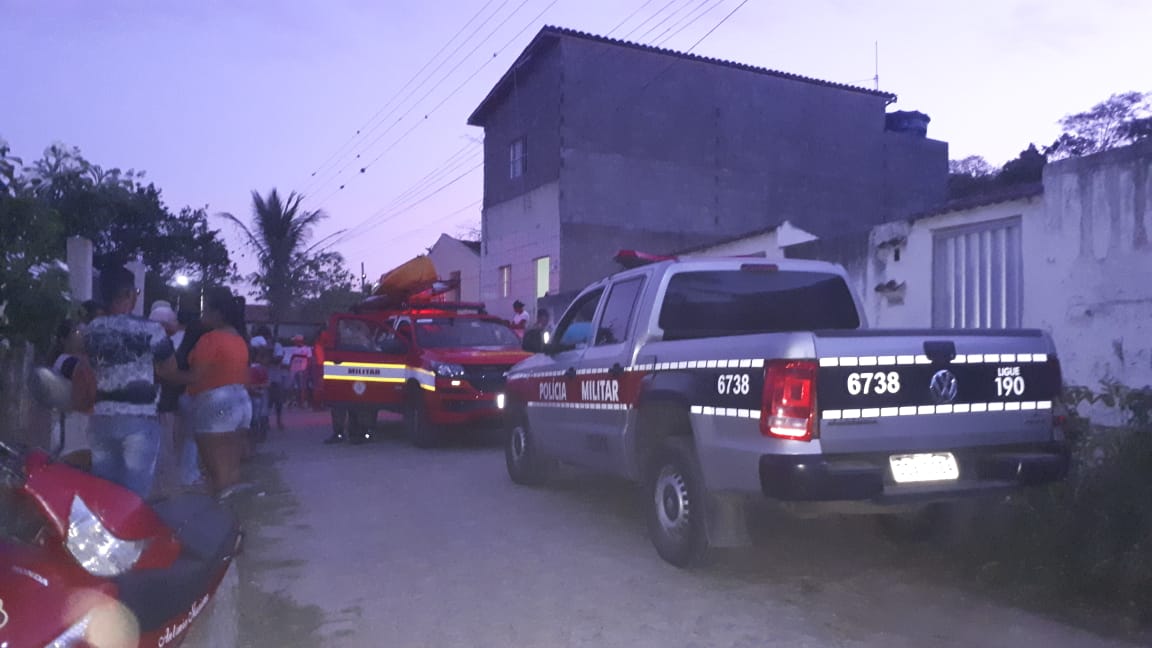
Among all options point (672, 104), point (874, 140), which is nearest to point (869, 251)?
point (672, 104)

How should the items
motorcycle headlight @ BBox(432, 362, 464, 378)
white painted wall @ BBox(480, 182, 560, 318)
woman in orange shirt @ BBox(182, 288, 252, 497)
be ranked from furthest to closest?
white painted wall @ BBox(480, 182, 560, 318)
motorcycle headlight @ BBox(432, 362, 464, 378)
woman in orange shirt @ BBox(182, 288, 252, 497)

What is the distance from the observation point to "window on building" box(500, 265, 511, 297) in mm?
27641

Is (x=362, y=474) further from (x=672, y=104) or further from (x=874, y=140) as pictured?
(x=874, y=140)

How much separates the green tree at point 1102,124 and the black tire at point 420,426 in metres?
26.1

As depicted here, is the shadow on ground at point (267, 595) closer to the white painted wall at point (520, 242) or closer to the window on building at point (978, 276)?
the window on building at point (978, 276)

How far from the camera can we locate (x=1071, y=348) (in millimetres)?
9695

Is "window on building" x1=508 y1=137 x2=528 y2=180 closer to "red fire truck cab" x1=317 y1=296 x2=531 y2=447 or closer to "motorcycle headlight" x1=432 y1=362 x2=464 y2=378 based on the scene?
"red fire truck cab" x1=317 y1=296 x2=531 y2=447

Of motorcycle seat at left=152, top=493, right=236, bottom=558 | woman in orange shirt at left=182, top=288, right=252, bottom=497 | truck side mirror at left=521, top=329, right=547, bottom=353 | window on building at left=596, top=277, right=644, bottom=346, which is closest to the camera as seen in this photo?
motorcycle seat at left=152, top=493, right=236, bottom=558

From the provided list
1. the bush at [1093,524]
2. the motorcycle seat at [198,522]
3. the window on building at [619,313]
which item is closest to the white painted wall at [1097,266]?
the bush at [1093,524]

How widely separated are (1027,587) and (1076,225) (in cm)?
542

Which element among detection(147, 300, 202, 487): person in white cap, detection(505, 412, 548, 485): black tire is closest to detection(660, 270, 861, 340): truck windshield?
detection(505, 412, 548, 485): black tire

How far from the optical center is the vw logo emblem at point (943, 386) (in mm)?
5160

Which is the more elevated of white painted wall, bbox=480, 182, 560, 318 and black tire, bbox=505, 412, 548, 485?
white painted wall, bbox=480, 182, 560, 318

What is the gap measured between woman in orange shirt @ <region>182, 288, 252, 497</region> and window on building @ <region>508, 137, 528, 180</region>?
19.8 meters
